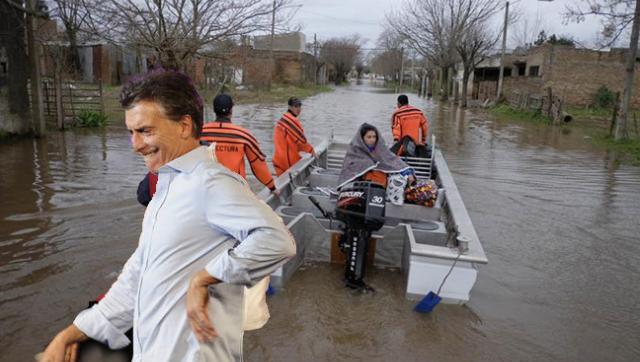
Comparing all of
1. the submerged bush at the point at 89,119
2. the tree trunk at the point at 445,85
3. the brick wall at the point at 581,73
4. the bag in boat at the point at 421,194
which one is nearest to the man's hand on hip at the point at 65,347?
the bag in boat at the point at 421,194

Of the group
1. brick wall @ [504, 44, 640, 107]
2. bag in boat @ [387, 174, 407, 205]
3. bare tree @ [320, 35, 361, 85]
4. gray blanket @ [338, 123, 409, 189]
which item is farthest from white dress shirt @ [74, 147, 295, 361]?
bare tree @ [320, 35, 361, 85]

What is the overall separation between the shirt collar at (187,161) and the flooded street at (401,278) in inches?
110

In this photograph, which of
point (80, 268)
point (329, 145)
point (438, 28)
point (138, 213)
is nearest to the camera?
point (80, 268)

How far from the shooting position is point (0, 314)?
4.54m

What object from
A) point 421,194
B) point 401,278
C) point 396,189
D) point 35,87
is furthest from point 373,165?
point 35,87

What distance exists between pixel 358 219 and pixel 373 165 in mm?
1117

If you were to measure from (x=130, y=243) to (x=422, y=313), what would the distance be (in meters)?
3.62

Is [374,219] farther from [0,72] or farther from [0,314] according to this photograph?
[0,72]

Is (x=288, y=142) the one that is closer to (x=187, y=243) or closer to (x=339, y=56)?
(x=187, y=243)

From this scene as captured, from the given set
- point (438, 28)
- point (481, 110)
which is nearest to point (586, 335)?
point (481, 110)

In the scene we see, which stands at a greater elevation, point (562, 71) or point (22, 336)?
point (562, 71)

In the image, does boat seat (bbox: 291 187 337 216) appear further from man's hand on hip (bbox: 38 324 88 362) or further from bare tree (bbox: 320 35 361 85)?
bare tree (bbox: 320 35 361 85)

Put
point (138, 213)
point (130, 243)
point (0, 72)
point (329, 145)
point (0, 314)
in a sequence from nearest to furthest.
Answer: point (0, 314), point (130, 243), point (138, 213), point (329, 145), point (0, 72)

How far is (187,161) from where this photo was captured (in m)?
1.58
